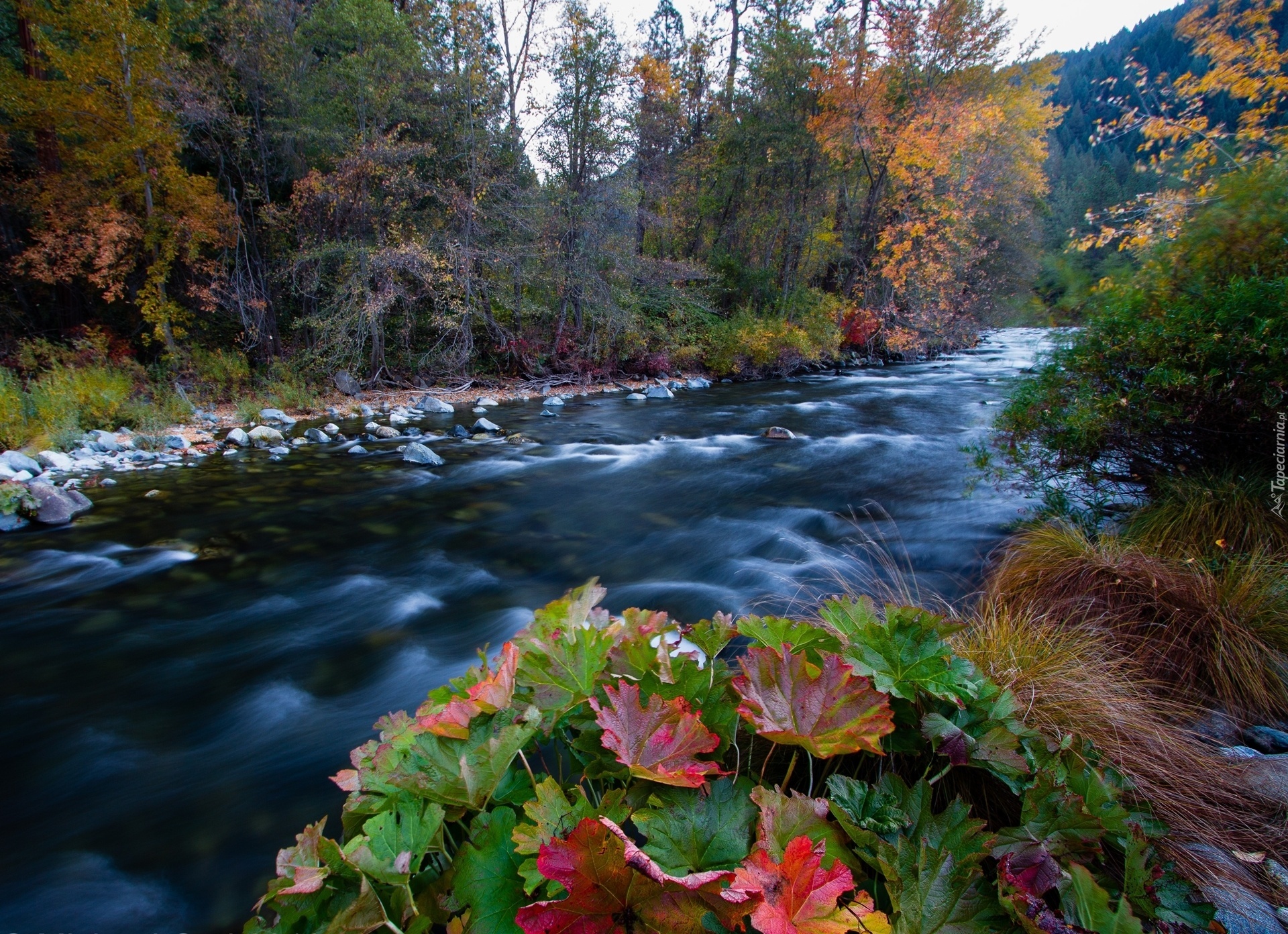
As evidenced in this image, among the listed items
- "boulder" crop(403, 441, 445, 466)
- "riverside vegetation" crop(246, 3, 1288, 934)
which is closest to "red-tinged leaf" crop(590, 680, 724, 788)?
"riverside vegetation" crop(246, 3, 1288, 934)

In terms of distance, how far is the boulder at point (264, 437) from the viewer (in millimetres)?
8467

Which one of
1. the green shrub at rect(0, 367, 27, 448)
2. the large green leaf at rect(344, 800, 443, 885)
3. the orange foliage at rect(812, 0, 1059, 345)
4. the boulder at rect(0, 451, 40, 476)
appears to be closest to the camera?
the large green leaf at rect(344, 800, 443, 885)

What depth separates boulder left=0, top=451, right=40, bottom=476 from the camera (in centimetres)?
634

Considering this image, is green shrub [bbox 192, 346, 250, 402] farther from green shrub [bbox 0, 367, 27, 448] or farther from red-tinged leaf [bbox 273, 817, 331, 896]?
red-tinged leaf [bbox 273, 817, 331, 896]

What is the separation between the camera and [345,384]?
12.3m

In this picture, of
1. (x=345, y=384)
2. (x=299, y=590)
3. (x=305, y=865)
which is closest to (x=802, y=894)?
(x=305, y=865)

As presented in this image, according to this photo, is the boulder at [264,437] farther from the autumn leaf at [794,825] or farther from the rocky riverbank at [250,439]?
the autumn leaf at [794,825]

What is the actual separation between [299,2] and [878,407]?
15.9 metres

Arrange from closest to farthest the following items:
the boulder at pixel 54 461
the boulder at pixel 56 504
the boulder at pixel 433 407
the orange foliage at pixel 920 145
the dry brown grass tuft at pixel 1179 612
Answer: the dry brown grass tuft at pixel 1179 612, the boulder at pixel 56 504, the boulder at pixel 54 461, the boulder at pixel 433 407, the orange foliage at pixel 920 145

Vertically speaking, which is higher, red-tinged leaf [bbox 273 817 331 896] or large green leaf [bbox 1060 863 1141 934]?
red-tinged leaf [bbox 273 817 331 896]

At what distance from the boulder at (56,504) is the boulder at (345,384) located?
6.85 metres

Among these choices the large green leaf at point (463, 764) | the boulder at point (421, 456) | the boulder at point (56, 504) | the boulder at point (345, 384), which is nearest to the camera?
the large green leaf at point (463, 764)

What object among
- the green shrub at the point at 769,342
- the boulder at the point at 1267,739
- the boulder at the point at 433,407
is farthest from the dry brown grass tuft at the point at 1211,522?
the green shrub at the point at 769,342

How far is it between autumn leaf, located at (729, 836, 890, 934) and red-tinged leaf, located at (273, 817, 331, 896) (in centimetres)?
54
